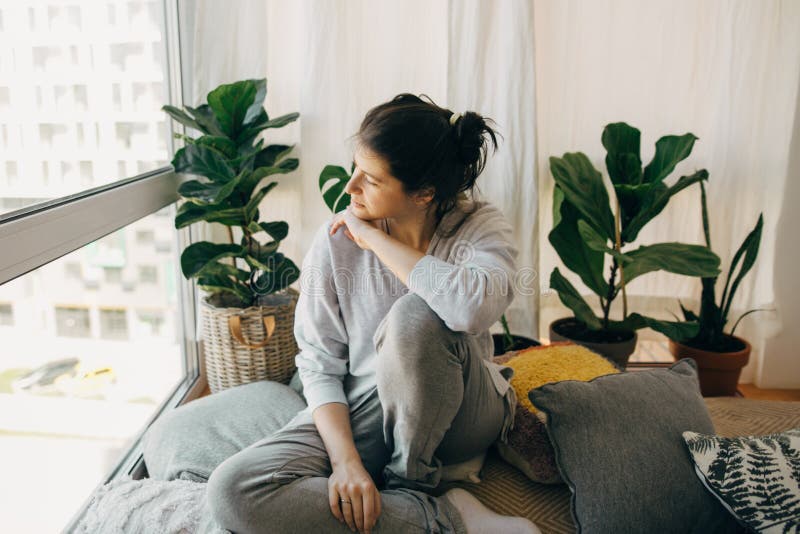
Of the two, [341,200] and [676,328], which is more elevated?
[341,200]

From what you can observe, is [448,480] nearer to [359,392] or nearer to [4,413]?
[359,392]

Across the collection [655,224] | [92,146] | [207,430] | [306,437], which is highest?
[92,146]

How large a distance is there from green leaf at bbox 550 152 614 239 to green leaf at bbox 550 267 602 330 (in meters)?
0.20

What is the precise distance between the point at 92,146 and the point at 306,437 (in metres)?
0.94

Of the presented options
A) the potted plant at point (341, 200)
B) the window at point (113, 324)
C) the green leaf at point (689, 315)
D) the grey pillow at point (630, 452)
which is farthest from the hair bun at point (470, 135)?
the green leaf at point (689, 315)

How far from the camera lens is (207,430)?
6.12 feet

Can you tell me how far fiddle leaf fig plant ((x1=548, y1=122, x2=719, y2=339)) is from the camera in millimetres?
2111

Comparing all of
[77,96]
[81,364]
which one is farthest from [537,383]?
[77,96]

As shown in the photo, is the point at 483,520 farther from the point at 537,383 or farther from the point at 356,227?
the point at 356,227

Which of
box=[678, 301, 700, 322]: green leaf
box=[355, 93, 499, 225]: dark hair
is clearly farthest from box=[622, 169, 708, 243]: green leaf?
box=[355, 93, 499, 225]: dark hair

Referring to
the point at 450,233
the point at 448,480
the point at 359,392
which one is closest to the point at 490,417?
the point at 448,480

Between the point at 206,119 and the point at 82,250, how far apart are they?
58 cm

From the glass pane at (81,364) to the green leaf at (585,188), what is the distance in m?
1.27

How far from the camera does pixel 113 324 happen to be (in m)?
2.04
